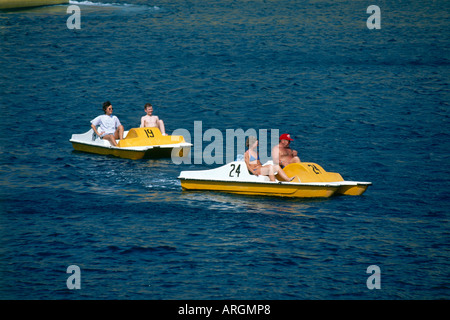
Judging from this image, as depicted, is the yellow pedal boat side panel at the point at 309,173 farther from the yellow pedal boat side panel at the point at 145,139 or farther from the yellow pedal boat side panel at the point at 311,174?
the yellow pedal boat side panel at the point at 145,139

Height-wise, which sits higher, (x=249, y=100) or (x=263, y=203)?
(x=249, y=100)

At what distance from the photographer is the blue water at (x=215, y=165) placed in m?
16.1

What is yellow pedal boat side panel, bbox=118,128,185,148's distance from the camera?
25.3 m

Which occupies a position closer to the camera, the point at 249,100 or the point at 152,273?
the point at 152,273

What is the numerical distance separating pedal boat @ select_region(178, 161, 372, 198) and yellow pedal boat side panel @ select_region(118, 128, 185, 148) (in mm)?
4387

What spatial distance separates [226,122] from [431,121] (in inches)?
406

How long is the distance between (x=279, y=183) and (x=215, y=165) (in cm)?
576

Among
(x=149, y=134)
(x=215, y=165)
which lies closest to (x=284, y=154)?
(x=215, y=165)

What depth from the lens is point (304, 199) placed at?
2052cm

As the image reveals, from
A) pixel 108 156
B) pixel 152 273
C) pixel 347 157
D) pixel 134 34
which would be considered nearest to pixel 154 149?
pixel 108 156

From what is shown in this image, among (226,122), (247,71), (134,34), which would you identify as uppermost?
(134,34)

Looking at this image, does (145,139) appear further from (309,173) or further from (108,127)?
(309,173)

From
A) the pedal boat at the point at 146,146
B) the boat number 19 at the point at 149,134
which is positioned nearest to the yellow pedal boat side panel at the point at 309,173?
the pedal boat at the point at 146,146

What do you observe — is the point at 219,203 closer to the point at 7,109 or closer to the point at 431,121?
the point at 431,121
